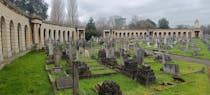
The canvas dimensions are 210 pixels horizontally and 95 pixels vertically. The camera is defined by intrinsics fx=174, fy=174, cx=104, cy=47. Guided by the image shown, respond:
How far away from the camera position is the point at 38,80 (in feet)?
33.2

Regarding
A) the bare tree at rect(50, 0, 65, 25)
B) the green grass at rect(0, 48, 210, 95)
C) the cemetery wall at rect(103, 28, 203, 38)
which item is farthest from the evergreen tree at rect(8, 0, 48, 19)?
the green grass at rect(0, 48, 210, 95)

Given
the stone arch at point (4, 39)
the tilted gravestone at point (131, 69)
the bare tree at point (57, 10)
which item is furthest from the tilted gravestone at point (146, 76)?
the bare tree at point (57, 10)

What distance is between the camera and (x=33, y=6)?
1478 inches

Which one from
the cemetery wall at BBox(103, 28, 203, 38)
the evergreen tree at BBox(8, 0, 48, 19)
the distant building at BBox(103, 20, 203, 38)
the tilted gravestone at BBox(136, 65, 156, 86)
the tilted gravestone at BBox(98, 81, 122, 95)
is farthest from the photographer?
the cemetery wall at BBox(103, 28, 203, 38)

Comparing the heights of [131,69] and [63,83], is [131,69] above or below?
above

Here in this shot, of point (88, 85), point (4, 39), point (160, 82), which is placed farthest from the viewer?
point (4, 39)

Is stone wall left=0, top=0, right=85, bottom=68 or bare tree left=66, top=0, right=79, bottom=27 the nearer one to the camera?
stone wall left=0, top=0, right=85, bottom=68

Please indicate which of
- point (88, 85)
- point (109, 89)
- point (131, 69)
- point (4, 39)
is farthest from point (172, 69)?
point (4, 39)

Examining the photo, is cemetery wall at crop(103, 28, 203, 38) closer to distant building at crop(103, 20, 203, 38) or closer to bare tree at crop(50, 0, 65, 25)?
distant building at crop(103, 20, 203, 38)

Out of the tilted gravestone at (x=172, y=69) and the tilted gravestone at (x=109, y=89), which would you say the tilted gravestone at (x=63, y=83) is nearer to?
the tilted gravestone at (x=109, y=89)

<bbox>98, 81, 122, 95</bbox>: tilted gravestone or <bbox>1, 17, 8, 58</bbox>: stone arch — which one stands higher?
<bbox>1, 17, 8, 58</bbox>: stone arch

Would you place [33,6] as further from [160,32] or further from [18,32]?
[160,32]

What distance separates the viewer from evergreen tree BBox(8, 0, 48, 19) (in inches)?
1401

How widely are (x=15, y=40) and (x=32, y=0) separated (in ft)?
75.4
